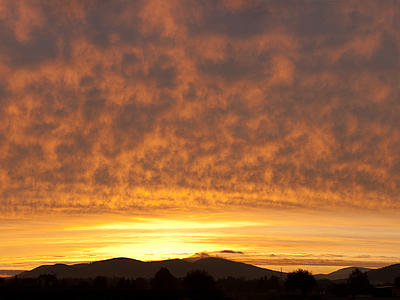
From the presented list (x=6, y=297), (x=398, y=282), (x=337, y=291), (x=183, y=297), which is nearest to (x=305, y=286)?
(x=337, y=291)

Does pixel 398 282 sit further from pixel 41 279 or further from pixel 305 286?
pixel 41 279

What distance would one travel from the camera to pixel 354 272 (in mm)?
179625

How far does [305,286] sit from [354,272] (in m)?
42.3

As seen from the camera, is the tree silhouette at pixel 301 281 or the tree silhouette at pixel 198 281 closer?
the tree silhouette at pixel 198 281

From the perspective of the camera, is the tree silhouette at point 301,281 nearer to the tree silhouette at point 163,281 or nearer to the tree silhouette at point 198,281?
the tree silhouette at point 198,281

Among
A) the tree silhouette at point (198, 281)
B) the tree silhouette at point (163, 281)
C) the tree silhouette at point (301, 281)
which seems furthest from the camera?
the tree silhouette at point (163, 281)

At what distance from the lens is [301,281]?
150m

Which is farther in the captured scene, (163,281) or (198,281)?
(163,281)

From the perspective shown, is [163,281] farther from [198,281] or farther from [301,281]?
[301,281]

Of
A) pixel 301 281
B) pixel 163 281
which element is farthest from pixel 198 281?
pixel 163 281

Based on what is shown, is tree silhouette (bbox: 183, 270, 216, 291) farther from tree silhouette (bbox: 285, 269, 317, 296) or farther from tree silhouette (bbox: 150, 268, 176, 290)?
tree silhouette (bbox: 150, 268, 176, 290)

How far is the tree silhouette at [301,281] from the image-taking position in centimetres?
14912

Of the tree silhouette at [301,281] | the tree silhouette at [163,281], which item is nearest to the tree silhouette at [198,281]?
the tree silhouette at [301,281]

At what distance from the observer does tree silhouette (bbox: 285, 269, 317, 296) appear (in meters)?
149
